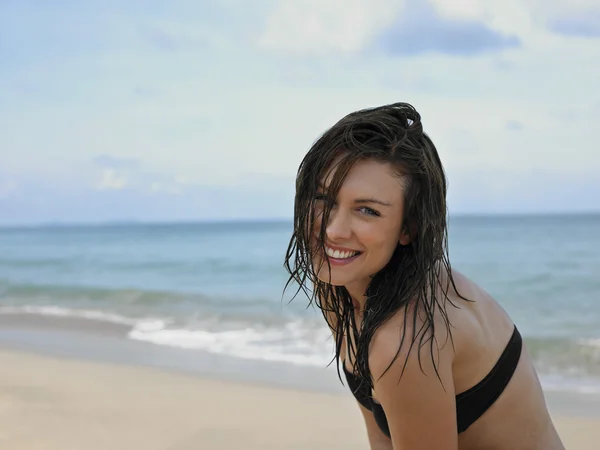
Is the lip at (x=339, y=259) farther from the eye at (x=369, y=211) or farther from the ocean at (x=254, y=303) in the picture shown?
the ocean at (x=254, y=303)

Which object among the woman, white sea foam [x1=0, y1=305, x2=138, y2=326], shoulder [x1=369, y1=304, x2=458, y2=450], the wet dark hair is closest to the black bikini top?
the woman

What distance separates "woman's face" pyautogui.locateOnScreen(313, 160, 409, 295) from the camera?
1.96m

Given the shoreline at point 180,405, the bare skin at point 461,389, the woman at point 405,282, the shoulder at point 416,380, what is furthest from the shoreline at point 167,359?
the shoulder at point 416,380

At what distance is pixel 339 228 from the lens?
6.59 ft

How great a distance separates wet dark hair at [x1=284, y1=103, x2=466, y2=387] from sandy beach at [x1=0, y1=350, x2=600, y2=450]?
2717mm

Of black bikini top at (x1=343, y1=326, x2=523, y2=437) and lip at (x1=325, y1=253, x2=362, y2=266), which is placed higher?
lip at (x1=325, y1=253, x2=362, y2=266)

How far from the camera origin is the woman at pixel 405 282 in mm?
1960

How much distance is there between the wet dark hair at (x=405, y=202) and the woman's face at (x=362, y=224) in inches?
0.8

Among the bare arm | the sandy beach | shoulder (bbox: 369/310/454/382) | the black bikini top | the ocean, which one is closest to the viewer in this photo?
shoulder (bbox: 369/310/454/382)

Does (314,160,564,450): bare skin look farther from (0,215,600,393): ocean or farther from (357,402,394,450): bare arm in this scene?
(0,215,600,393): ocean

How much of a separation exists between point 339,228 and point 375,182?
0.17 meters

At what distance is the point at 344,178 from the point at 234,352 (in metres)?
5.54

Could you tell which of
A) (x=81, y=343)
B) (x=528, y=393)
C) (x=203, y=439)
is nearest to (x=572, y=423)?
(x=203, y=439)

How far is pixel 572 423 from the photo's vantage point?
16.0 feet
